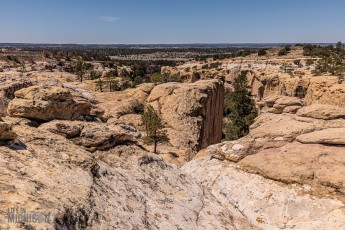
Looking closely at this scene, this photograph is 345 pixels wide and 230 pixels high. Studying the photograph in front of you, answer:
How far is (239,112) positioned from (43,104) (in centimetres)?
4798

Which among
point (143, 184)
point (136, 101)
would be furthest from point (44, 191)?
point (136, 101)

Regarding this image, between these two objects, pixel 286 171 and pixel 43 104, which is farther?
pixel 43 104

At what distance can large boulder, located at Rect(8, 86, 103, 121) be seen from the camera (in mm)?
12094

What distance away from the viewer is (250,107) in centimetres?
5816

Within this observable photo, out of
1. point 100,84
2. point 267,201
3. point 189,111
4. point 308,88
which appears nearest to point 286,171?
point 267,201

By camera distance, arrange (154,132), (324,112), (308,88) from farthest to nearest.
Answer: (308,88), (154,132), (324,112)

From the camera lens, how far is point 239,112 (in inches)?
2258

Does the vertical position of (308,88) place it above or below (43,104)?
below

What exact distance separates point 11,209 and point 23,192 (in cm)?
82

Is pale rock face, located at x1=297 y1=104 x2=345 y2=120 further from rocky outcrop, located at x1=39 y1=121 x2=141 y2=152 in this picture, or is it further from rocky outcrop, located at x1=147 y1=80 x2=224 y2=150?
rocky outcrop, located at x1=147 y1=80 x2=224 y2=150

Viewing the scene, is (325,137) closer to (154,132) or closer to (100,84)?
(154,132)

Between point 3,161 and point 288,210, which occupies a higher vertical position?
point 3,161

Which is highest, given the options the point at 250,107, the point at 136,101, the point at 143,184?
the point at 143,184

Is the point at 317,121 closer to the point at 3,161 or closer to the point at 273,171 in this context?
the point at 273,171
